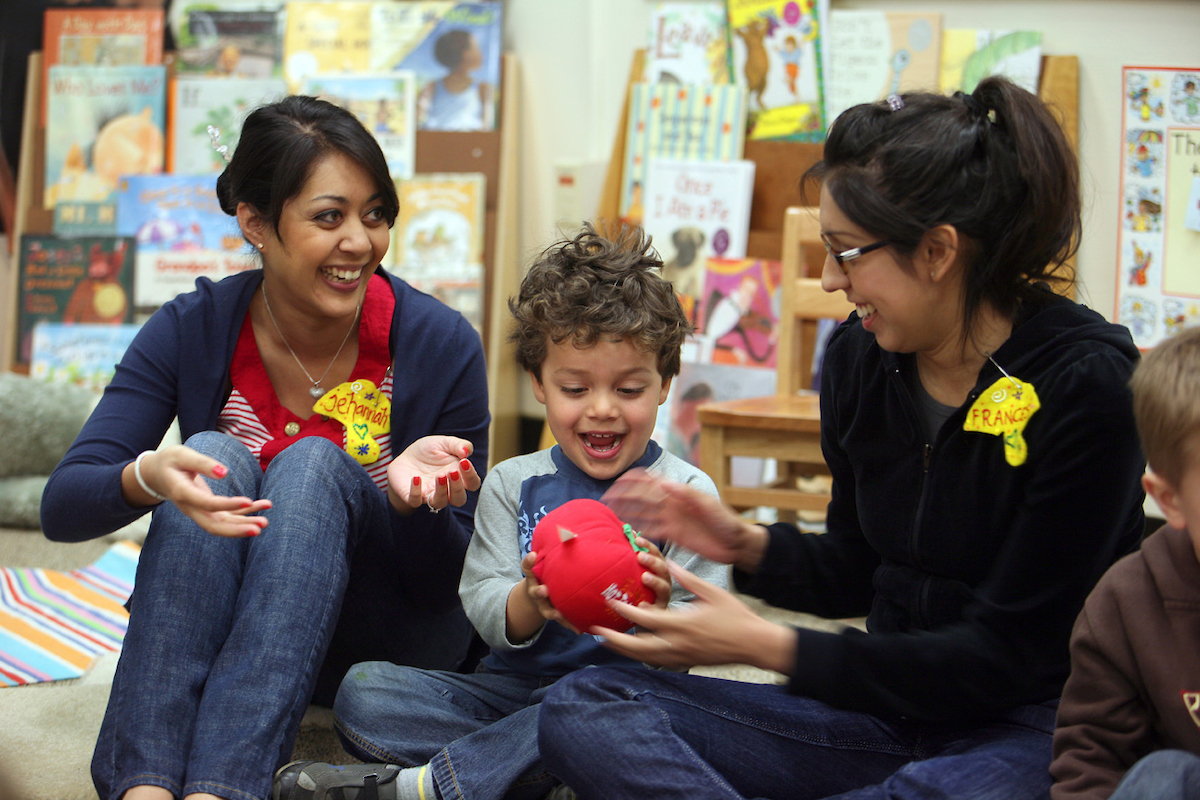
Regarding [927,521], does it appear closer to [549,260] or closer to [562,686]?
[562,686]

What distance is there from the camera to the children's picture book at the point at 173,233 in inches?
139

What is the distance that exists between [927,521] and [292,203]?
1.00m

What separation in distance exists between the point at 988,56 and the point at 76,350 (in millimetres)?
3026

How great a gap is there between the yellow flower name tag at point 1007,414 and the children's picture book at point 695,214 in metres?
1.96

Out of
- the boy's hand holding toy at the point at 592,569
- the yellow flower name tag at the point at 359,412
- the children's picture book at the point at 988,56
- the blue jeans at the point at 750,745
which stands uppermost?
the children's picture book at the point at 988,56

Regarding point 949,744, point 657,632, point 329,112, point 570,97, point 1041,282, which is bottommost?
point 949,744

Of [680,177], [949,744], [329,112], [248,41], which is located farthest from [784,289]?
[248,41]

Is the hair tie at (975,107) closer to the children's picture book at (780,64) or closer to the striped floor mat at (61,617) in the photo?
the striped floor mat at (61,617)

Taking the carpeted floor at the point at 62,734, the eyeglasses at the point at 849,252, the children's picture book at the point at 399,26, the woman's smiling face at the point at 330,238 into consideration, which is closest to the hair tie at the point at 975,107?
the eyeglasses at the point at 849,252

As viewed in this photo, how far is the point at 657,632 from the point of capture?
3.67 feet

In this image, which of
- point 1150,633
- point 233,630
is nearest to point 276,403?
point 233,630

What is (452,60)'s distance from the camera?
11.1 feet

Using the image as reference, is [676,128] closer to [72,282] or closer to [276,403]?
[276,403]

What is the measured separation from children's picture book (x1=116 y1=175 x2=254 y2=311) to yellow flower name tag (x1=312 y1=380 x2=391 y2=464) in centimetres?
210
